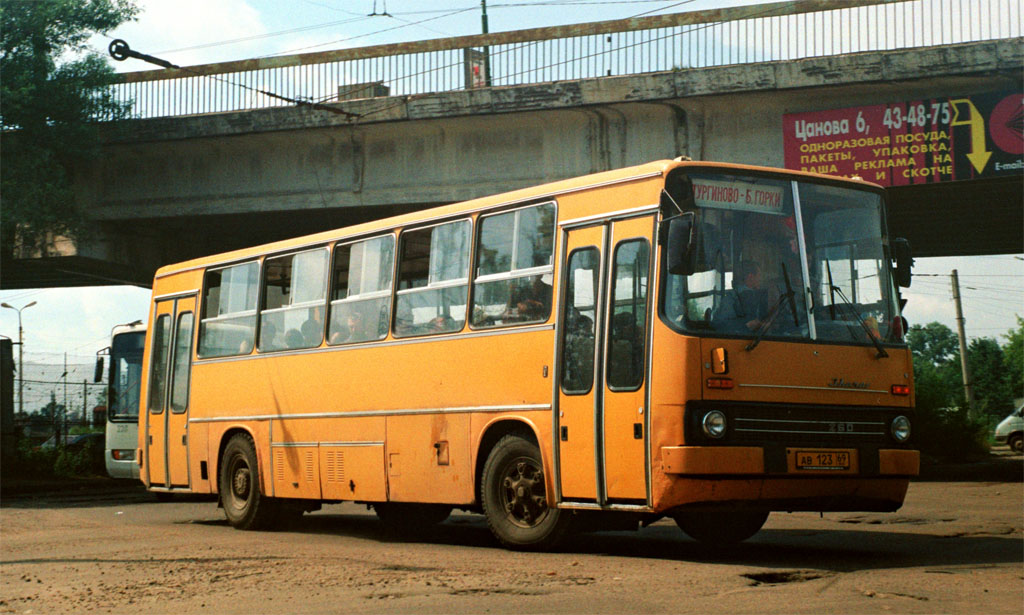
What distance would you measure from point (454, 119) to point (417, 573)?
58.4 ft

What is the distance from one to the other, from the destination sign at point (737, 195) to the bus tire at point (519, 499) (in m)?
2.51

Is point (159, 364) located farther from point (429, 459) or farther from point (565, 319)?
point (565, 319)

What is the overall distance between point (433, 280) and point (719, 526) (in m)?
3.46

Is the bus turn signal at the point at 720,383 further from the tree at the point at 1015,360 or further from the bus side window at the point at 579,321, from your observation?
the tree at the point at 1015,360

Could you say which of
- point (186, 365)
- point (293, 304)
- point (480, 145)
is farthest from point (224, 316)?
point (480, 145)

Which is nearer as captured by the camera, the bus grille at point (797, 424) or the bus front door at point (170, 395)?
the bus grille at point (797, 424)

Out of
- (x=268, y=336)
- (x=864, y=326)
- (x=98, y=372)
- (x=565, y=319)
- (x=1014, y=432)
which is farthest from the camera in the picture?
(x=1014, y=432)

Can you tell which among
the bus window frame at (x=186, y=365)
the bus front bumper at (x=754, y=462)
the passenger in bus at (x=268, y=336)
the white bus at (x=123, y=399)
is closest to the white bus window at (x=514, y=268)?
the bus front bumper at (x=754, y=462)

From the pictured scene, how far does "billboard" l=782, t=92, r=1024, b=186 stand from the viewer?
22484 millimetres

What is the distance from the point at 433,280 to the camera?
12328 mm

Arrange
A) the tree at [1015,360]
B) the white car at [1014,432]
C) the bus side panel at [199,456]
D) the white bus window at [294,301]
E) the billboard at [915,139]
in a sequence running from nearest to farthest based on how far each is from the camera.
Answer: the white bus window at [294,301], the bus side panel at [199,456], the billboard at [915,139], the white car at [1014,432], the tree at [1015,360]

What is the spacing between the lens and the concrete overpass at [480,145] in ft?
76.0

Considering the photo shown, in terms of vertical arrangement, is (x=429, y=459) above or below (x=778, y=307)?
below

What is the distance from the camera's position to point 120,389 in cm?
2631
